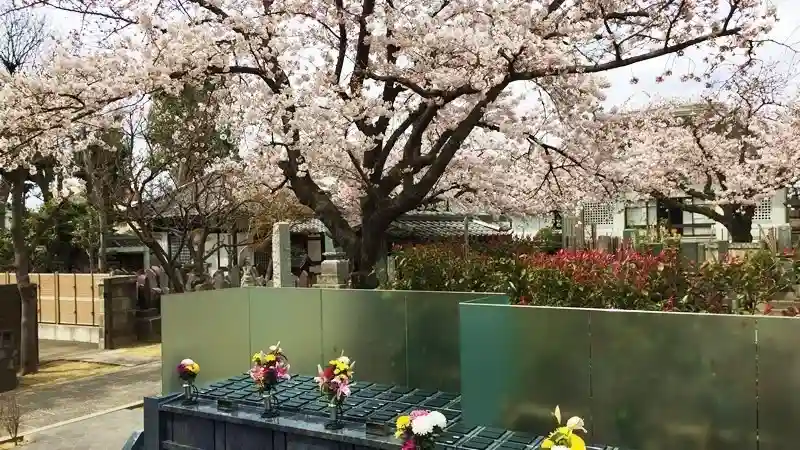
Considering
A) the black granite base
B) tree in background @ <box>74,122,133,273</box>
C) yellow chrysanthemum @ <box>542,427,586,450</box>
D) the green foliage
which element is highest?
tree in background @ <box>74,122,133,273</box>

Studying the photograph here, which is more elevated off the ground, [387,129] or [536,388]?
[387,129]

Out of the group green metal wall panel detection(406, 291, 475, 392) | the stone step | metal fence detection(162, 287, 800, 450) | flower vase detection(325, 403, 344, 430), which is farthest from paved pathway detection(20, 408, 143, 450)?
the stone step

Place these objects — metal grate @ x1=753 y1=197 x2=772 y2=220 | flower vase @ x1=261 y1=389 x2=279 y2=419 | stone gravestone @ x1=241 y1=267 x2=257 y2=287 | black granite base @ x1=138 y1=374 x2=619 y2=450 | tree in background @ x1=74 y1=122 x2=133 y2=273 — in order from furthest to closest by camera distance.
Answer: metal grate @ x1=753 y1=197 x2=772 y2=220 < stone gravestone @ x1=241 y1=267 x2=257 y2=287 < tree in background @ x1=74 y1=122 x2=133 y2=273 < flower vase @ x1=261 y1=389 x2=279 y2=419 < black granite base @ x1=138 y1=374 x2=619 y2=450

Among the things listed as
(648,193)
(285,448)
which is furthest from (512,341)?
(648,193)

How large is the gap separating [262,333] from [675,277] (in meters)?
4.42

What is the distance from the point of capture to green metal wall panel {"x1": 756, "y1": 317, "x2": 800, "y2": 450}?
428 cm

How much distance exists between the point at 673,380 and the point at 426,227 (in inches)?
749

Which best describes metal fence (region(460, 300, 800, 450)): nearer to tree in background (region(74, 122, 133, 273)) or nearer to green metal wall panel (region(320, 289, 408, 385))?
green metal wall panel (region(320, 289, 408, 385))

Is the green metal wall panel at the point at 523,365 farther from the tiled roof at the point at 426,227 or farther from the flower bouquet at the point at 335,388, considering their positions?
the tiled roof at the point at 426,227

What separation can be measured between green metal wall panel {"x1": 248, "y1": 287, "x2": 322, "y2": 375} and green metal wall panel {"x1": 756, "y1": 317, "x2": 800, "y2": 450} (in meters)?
4.25

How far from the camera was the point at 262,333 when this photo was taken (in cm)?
761

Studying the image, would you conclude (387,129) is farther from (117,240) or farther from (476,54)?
(117,240)

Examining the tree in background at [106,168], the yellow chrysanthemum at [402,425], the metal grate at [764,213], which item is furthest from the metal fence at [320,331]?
the metal grate at [764,213]

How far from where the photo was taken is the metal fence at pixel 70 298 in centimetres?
1777
